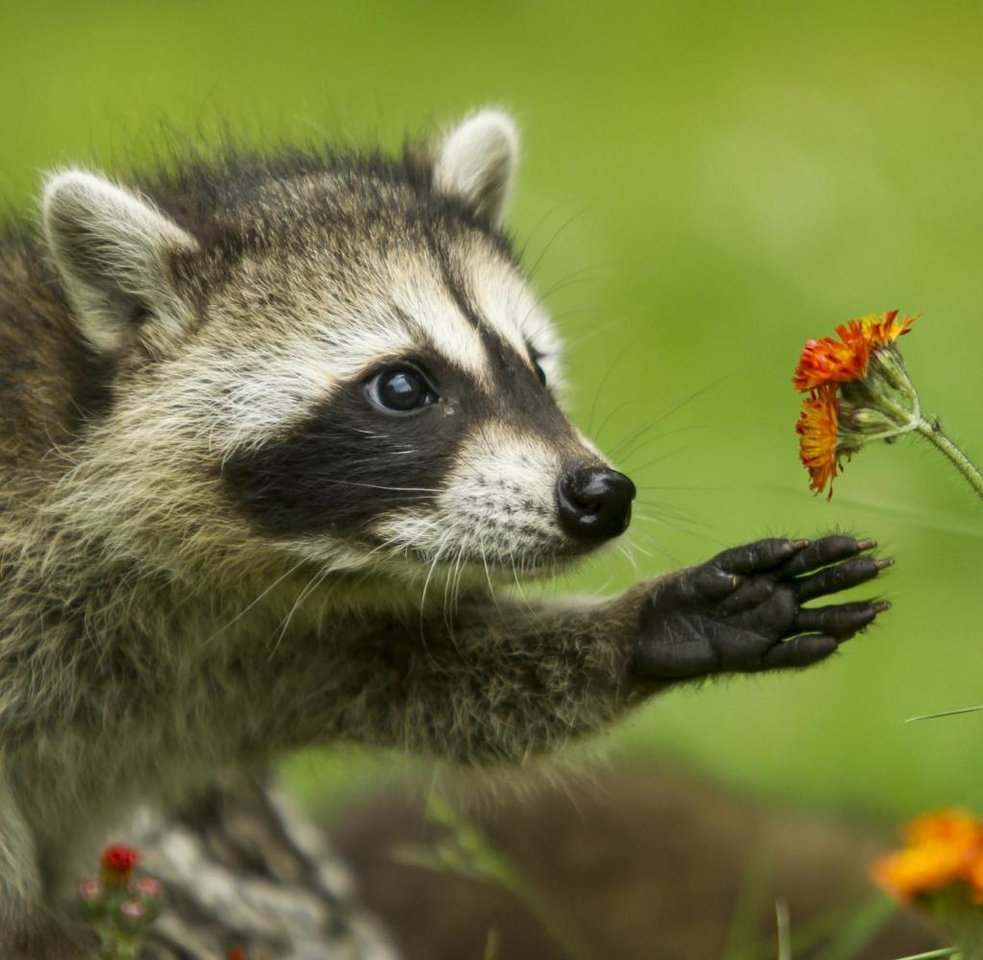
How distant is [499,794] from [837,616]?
135cm

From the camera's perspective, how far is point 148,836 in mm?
5418

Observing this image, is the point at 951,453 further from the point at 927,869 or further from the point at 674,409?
the point at 674,409

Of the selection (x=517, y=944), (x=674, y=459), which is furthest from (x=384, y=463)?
(x=674, y=459)

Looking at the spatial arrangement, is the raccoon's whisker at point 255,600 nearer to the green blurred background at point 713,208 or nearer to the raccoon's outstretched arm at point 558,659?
the raccoon's outstretched arm at point 558,659

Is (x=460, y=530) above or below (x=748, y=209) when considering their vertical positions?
below

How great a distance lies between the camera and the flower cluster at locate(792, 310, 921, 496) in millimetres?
3344

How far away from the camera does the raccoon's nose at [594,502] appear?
153 inches

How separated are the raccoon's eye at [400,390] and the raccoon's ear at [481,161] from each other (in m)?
1.00

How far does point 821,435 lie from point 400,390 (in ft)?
3.99

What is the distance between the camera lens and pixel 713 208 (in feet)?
33.3

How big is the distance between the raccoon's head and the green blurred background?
1.67 ft

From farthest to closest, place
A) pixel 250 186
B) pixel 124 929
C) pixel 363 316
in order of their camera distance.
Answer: pixel 250 186 < pixel 363 316 < pixel 124 929

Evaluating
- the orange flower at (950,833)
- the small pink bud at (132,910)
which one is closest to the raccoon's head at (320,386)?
the small pink bud at (132,910)

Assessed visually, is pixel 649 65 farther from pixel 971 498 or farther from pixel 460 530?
pixel 460 530
